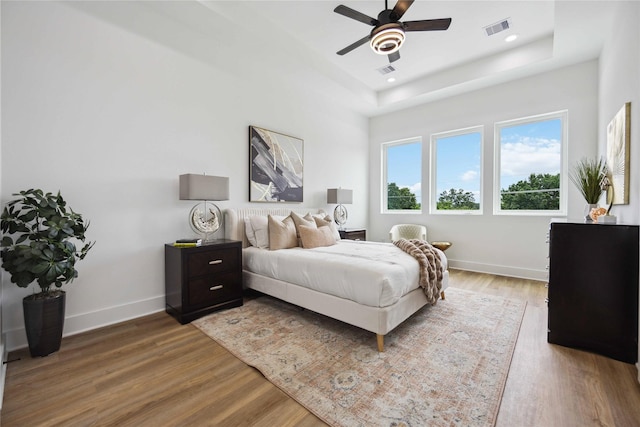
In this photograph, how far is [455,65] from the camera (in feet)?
14.9

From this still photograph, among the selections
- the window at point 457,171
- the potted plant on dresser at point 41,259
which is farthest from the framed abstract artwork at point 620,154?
the potted plant on dresser at point 41,259

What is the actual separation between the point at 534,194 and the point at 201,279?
5067 millimetres

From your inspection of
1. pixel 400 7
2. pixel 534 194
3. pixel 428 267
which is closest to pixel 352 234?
pixel 428 267

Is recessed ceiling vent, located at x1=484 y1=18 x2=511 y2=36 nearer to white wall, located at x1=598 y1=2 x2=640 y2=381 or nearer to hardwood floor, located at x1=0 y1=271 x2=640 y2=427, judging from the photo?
white wall, located at x1=598 y1=2 x2=640 y2=381

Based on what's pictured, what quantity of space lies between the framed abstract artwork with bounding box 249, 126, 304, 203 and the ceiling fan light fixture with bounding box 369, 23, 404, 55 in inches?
78.4

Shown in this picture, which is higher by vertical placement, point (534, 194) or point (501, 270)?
point (534, 194)

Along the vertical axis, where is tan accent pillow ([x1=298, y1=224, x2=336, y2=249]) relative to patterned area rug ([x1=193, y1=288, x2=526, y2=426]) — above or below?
above

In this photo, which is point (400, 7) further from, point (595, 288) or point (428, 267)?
point (595, 288)

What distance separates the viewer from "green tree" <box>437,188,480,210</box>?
5035 mm

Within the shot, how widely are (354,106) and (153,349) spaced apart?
522 centimetres

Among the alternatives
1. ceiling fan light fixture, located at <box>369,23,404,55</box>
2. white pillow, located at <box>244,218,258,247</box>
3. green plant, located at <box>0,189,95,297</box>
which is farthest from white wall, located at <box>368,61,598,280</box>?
green plant, located at <box>0,189,95,297</box>

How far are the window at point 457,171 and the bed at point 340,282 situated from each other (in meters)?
2.39

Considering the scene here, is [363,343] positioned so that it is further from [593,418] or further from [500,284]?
[500,284]

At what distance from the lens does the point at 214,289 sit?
9.74ft
